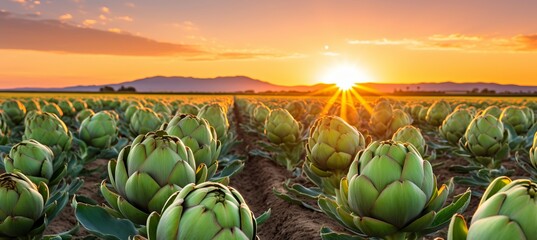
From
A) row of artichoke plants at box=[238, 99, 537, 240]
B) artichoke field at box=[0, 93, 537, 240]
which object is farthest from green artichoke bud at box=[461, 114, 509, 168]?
row of artichoke plants at box=[238, 99, 537, 240]

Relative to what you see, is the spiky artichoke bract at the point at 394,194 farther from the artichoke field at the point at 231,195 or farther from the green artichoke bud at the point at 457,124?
the green artichoke bud at the point at 457,124

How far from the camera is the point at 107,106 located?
2573 centimetres

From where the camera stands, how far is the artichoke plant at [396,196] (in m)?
2.74

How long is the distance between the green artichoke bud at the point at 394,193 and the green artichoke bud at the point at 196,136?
1.45m

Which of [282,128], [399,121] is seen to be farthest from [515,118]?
[282,128]

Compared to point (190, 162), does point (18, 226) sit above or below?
below

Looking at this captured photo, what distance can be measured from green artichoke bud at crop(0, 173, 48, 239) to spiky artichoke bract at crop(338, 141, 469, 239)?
80.3 inches

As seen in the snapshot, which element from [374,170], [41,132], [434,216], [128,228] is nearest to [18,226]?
[128,228]

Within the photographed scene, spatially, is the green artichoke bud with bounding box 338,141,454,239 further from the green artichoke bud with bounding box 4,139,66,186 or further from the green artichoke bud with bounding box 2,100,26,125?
the green artichoke bud with bounding box 2,100,26,125

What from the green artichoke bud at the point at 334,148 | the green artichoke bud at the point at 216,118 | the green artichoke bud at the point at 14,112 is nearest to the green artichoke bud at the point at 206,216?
the green artichoke bud at the point at 334,148

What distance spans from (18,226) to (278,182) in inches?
210

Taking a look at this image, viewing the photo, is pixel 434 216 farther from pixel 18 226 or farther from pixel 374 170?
pixel 18 226

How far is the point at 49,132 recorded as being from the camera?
588 centimetres

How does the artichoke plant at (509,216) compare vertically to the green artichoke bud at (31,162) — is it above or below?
above
